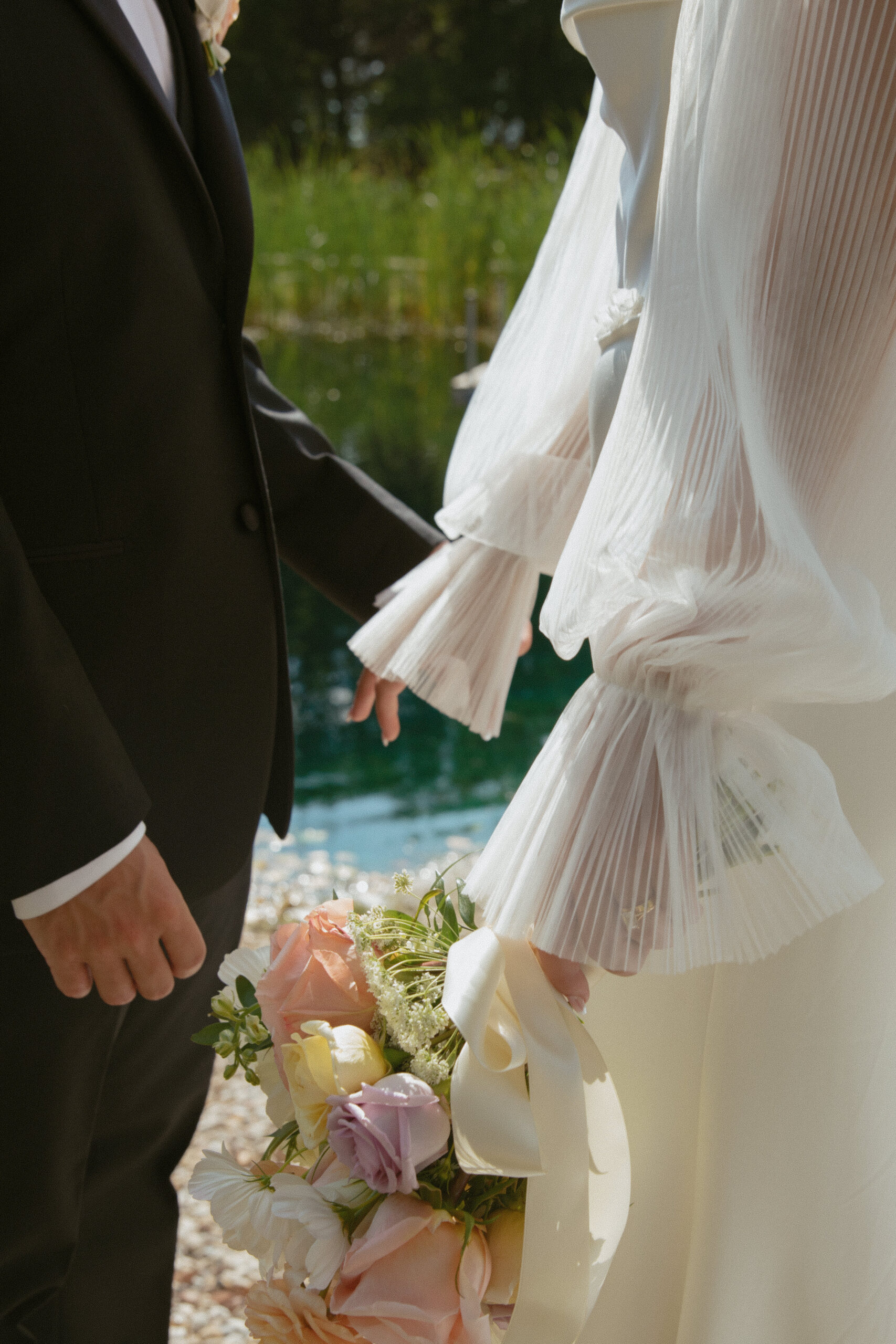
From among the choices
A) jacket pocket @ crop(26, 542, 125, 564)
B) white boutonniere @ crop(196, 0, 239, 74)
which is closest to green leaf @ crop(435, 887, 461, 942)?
jacket pocket @ crop(26, 542, 125, 564)

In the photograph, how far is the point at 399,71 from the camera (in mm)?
16016

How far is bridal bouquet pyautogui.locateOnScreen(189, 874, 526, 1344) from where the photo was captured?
2.34 ft

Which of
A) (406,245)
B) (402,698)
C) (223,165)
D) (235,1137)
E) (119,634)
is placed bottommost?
(402,698)

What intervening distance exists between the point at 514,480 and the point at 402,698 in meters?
3.83

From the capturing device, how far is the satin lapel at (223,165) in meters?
1.03

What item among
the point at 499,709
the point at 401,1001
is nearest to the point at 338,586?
the point at 499,709

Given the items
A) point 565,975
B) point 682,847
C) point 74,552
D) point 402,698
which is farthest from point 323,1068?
point 402,698

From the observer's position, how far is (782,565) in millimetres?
607

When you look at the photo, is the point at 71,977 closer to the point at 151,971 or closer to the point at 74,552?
the point at 151,971

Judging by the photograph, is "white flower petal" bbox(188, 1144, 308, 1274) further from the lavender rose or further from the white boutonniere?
the white boutonniere

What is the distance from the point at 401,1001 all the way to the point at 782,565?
1.17ft

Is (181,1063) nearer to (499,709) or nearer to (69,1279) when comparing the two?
(69,1279)

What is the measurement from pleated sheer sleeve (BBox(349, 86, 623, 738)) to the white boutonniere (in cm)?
35

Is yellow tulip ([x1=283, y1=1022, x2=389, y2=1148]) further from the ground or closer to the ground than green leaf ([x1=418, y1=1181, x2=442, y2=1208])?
further from the ground
